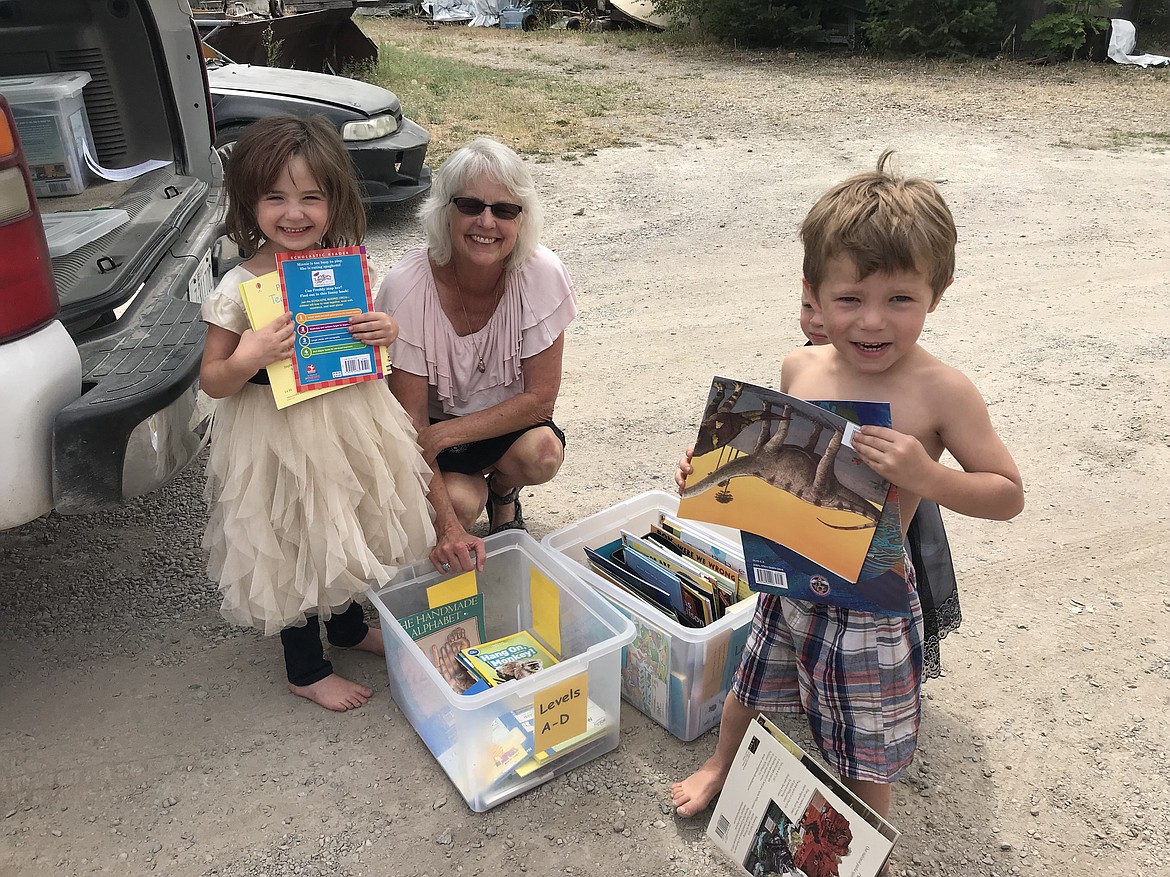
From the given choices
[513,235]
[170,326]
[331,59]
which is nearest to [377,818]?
[170,326]

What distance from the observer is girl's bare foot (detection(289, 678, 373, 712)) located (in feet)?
8.11

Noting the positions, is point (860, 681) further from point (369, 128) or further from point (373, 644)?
point (369, 128)

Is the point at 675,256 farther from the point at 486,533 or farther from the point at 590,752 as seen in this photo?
the point at 590,752

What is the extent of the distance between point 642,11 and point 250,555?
19.1m

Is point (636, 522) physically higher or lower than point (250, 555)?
lower

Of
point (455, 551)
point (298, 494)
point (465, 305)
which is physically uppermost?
point (465, 305)

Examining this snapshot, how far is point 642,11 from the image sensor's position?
1891 cm

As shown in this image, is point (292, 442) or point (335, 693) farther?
point (335, 693)

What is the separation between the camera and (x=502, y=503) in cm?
310

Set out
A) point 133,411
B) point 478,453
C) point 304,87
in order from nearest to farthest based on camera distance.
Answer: point 133,411
point 478,453
point 304,87

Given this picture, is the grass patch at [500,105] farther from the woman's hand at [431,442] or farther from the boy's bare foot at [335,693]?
the boy's bare foot at [335,693]

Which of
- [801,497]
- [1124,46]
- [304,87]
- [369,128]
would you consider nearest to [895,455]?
[801,497]

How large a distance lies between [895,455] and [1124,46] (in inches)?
618

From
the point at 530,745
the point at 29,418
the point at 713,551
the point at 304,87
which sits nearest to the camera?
the point at 29,418
